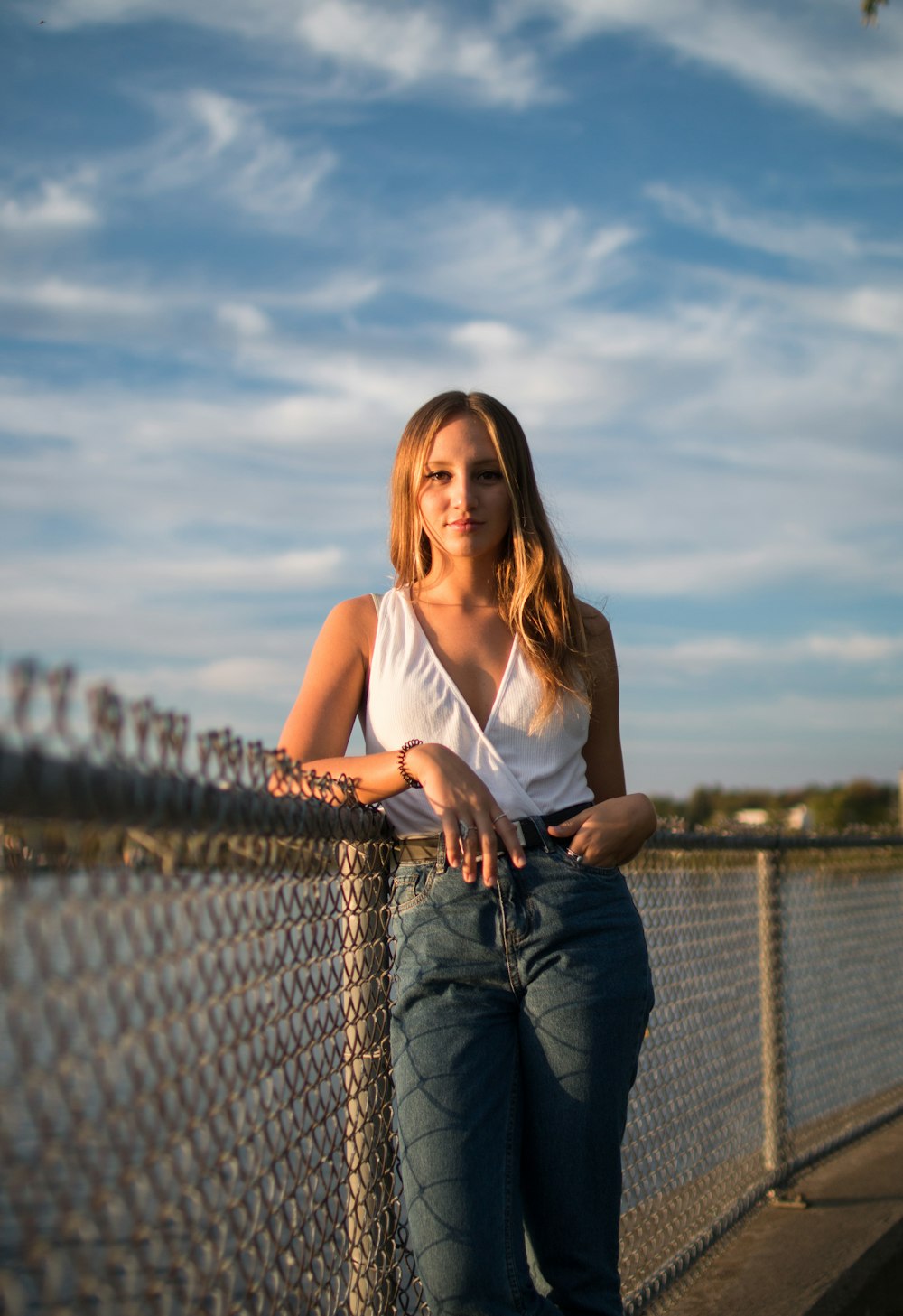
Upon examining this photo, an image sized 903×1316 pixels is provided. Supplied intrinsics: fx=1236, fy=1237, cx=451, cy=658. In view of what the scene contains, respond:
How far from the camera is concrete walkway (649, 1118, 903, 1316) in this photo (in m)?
3.31

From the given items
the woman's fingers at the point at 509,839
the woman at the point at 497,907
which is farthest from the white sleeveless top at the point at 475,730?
the woman's fingers at the point at 509,839

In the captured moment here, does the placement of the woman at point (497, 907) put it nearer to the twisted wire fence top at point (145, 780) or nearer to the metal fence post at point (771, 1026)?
the twisted wire fence top at point (145, 780)

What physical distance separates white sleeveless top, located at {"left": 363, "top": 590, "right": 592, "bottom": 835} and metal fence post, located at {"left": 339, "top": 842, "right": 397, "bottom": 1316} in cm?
16

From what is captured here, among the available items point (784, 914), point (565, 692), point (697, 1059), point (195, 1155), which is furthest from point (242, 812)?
point (784, 914)

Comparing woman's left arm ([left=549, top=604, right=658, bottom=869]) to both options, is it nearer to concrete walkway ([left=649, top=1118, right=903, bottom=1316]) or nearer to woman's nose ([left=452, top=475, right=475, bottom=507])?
woman's nose ([left=452, top=475, right=475, bottom=507])

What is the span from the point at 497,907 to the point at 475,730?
0.33m

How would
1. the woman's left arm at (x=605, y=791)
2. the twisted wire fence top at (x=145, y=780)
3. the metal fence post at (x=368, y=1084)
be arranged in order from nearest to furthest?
1. the twisted wire fence top at (x=145, y=780)
2. the metal fence post at (x=368, y=1084)
3. the woman's left arm at (x=605, y=791)

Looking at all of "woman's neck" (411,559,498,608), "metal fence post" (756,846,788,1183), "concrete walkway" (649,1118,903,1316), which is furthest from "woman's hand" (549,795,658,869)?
"metal fence post" (756,846,788,1183)

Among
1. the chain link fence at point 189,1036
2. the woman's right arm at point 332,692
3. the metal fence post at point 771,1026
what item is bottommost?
the metal fence post at point 771,1026

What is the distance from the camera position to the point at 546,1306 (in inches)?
78.7

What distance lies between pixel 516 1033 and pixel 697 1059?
80.7 inches

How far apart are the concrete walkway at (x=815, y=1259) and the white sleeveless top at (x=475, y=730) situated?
1682 mm

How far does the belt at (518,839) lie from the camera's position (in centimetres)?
213

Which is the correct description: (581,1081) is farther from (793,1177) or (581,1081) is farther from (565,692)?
(793,1177)
